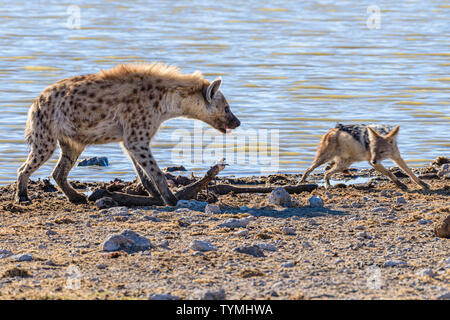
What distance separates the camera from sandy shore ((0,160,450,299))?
573 cm

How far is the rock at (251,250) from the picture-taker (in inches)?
260

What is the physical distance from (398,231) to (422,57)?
13466 millimetres

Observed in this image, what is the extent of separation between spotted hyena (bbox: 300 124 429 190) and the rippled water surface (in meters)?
1.24

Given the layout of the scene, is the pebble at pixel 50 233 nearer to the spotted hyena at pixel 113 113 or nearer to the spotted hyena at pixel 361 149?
the spotted hyena at pixel 113 113

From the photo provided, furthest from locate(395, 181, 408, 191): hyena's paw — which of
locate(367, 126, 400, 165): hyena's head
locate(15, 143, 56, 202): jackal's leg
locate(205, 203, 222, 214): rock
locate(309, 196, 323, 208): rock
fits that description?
locate(15, 143, 56, 202): jackal's leg

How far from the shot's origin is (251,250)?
6629 mm

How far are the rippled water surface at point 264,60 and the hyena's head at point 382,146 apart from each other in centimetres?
178

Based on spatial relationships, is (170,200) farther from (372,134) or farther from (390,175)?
(390,175)

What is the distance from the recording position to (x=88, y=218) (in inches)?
317

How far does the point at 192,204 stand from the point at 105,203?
0.77 m

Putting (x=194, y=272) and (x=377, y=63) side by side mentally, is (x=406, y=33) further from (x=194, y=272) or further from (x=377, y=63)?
(x=194, y=272)

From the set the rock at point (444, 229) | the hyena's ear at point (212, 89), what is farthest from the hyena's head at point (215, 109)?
the rock at point (444, 229)

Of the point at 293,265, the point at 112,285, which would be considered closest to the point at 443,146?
the point at 293,265
